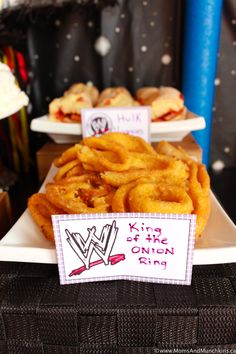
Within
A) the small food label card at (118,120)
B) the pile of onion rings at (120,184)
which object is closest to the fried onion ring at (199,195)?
the pile of onion rings at (120,184)

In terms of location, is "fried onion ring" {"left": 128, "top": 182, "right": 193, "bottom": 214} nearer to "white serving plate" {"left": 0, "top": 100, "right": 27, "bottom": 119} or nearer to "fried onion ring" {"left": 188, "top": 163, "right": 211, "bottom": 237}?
"fried onion ring" {"left": 188, "top": 163, "right": 211, "bottom": 237}

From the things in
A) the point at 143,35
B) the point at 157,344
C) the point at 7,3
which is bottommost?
the point at 157,344

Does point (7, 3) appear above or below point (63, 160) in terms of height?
above

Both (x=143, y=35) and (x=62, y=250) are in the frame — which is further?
(x=143, y=35)

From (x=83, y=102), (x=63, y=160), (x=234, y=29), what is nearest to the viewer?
(x=63, y=160)

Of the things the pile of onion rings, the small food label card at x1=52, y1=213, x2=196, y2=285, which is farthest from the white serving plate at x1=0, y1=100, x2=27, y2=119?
the small food label card at x1=52, y1=213, x2=196, y2=285

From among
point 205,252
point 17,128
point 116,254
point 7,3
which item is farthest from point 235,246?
point 17,128

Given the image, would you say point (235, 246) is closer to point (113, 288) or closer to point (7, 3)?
point (113, 288)
